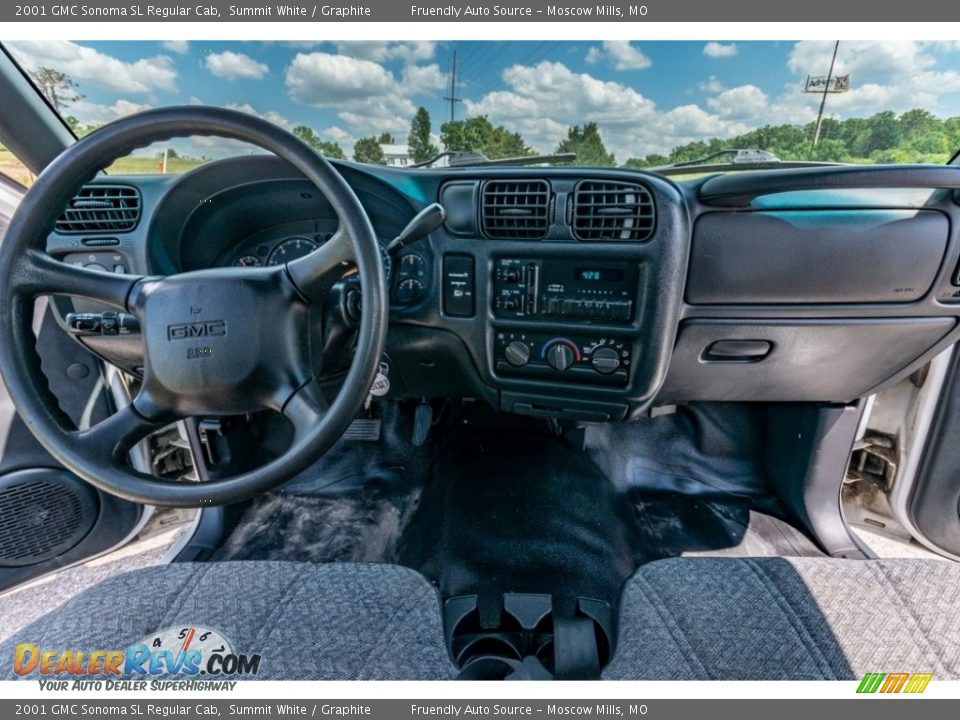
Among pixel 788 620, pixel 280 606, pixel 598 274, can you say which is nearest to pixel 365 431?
pixel 280 606

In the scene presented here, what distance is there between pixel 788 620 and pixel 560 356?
0.86 meters

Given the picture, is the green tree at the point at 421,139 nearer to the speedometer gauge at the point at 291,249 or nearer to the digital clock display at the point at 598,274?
the speedometer gauge at the point at 291,249

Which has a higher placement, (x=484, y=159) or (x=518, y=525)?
(x=484, y=159)

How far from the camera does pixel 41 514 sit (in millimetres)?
1872

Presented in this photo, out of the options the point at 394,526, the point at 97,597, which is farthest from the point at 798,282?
the point at 97,597

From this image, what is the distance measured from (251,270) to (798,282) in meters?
1.47

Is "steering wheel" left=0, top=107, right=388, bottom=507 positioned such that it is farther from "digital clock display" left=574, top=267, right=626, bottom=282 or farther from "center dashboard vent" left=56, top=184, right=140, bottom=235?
"digital clock display" left=574, top=267, right=626, bottom=282

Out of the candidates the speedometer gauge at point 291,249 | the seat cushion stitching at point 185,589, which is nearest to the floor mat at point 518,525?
the seat cushion stitching at point 185,589

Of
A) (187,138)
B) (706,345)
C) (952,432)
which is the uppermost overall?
(187,138)

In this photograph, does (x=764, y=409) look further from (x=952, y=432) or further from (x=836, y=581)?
(x=836, y=581)

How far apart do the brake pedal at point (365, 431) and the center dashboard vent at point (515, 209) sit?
3.76 ft

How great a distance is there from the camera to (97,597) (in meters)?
1.27

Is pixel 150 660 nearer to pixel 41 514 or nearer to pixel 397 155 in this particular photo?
pixel 41 514

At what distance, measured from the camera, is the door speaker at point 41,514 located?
5.98ft
